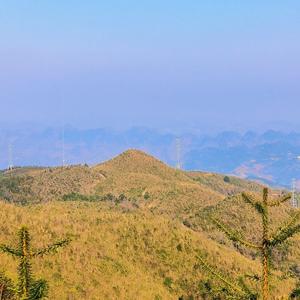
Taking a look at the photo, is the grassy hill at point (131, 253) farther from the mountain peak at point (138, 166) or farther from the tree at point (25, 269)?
the mountain peak at point (138, 166)

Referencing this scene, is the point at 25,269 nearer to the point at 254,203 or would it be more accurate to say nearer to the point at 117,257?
the point at 254,203

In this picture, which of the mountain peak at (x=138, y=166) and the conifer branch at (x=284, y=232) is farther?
the mountain peak at (x=138, y=166)

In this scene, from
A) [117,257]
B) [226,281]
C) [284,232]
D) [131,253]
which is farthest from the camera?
[131,253]

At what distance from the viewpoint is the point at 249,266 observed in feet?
164

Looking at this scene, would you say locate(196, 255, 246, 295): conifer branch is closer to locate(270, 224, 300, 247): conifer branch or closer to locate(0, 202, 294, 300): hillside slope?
locate(270, 224, 300, 247): conifer branch

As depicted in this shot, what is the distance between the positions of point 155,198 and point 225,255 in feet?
161

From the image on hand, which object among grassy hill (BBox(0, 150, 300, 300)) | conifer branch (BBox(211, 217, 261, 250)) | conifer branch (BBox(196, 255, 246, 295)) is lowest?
grassy hill (BBox(0, 150, 300, 300))

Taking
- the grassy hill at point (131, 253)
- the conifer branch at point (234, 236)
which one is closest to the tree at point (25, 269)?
the conifer branch at point (234, 236)

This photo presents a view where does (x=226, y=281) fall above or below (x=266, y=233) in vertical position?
below

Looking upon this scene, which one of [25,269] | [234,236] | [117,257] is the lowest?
[117,257]

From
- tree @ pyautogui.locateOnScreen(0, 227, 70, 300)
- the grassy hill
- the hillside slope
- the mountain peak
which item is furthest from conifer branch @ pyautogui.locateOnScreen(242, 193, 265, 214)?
the mountain peak

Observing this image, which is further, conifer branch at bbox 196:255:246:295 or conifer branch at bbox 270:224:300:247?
conifer branch at bbox 196:255:246:295

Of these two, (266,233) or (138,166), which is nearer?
(266,233)

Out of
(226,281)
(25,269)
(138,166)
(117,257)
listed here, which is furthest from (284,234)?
(138,166)
